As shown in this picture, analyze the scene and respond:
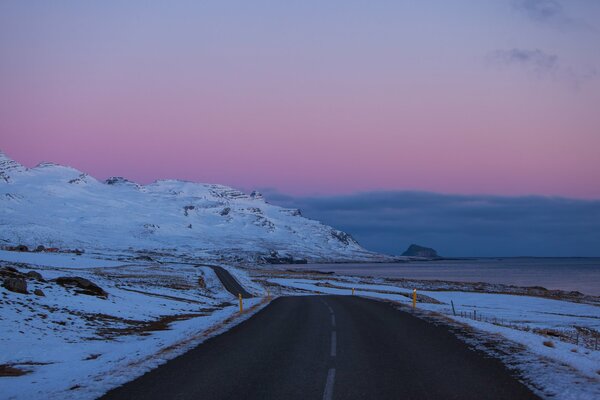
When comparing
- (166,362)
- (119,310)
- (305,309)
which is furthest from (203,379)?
(305,309)

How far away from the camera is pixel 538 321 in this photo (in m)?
39.8

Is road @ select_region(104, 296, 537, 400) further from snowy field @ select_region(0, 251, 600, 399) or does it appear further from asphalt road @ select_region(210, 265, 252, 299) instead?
asphalt road @ select_region(210, 265, 252, 299)

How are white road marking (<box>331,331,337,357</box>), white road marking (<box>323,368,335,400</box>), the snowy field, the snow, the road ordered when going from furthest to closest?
the snow → white road marking (<box>331,331,337,357</box>) → the snowy field → the road → white road marking (<box>323,368,335,400</box>)

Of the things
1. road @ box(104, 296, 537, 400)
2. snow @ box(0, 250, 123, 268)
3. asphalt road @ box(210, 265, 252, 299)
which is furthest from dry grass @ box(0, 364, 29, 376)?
snow @ box(0, 250, 123, 268)

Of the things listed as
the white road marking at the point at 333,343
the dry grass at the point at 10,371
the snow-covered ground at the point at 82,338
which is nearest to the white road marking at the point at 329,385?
the white road marking at the point at 333,343

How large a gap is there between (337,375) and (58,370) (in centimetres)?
742

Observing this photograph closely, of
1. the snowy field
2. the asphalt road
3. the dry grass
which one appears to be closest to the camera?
the snowy field

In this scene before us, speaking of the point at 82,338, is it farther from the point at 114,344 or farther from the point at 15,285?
the point at 15,285

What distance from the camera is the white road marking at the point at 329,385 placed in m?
10.4

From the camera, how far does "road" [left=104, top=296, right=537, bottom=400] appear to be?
10.8 metres

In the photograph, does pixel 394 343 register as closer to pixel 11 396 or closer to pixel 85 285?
pixel 11 396

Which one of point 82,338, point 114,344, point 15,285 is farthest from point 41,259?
point 114,344

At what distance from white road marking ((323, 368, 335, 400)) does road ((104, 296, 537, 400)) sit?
0.06 ft

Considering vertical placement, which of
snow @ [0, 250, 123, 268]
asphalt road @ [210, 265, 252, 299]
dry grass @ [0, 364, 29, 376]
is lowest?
asphalt road @ [210, 265, 252, 299]
